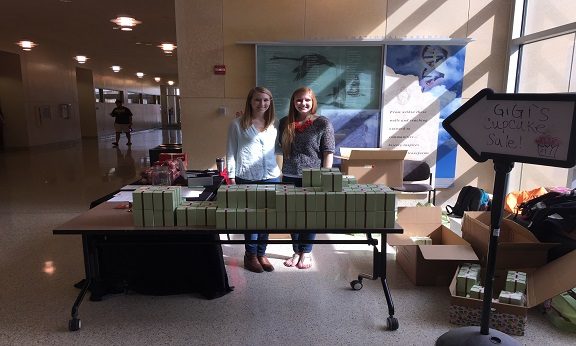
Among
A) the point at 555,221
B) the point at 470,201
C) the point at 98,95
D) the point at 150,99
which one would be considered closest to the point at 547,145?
the point at 555,221

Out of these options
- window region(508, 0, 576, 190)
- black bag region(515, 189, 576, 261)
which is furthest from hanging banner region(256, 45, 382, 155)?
black bag region(515, 189, 576, 261)

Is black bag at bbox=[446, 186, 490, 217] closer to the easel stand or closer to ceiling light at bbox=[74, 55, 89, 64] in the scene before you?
the easel stand

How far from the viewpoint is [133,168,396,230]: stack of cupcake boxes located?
2260 mm

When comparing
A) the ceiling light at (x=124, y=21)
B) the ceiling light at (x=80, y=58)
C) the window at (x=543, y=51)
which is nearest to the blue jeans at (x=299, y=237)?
the window at (x=543, y=51)

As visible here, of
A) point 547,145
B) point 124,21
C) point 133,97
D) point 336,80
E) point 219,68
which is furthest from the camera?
point 133,97

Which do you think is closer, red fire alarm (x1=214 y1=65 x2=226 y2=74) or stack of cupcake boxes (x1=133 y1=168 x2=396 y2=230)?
stack of cupcake boxes (x1=133 y1=168 x2=396 y2=230)

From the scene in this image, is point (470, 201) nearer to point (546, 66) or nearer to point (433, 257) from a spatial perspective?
point (546, 66)

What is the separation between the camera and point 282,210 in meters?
2.27

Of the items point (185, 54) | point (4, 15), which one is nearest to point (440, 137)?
point (185, 54)

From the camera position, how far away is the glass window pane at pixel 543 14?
4699 millimetres

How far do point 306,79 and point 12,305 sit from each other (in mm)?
3793

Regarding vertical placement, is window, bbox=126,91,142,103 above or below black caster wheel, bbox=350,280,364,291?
above

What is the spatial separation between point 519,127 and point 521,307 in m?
1.17

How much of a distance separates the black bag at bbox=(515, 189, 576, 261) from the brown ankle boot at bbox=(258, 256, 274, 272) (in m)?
2.10
